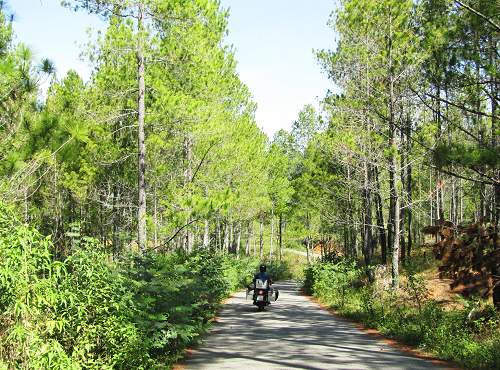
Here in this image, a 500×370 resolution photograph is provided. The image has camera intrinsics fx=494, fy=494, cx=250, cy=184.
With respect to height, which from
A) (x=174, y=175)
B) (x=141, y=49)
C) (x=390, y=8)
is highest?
(x=390, y=8)

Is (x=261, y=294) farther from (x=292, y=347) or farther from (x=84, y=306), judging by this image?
(x=84, y=306)

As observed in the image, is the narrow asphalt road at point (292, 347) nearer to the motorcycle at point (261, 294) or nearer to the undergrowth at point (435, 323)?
the undergrowth at point (435, 323)

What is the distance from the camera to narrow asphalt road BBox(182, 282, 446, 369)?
32.2 feet

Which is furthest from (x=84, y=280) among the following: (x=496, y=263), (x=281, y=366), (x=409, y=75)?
(x=409, y=75)

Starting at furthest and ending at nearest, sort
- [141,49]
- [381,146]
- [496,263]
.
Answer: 1. [381,146]
2. [141,49]
3. [496,263]

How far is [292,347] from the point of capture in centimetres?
1155

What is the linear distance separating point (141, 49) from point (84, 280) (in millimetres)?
8706

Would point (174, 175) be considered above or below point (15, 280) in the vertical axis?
above

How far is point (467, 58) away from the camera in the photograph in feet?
32.8

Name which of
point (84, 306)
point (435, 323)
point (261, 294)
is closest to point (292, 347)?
point (435, 323)

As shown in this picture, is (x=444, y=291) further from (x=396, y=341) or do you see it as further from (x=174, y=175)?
(x=174, y=175)

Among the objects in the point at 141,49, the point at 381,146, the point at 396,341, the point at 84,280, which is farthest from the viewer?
the point at 381,146

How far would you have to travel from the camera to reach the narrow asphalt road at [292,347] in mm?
9812

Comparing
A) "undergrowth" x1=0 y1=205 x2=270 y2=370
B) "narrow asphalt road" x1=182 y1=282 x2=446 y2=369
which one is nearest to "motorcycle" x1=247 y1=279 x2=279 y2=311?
"narrow asphalt road" x1=182 y1=282 x2=446 y2=369
